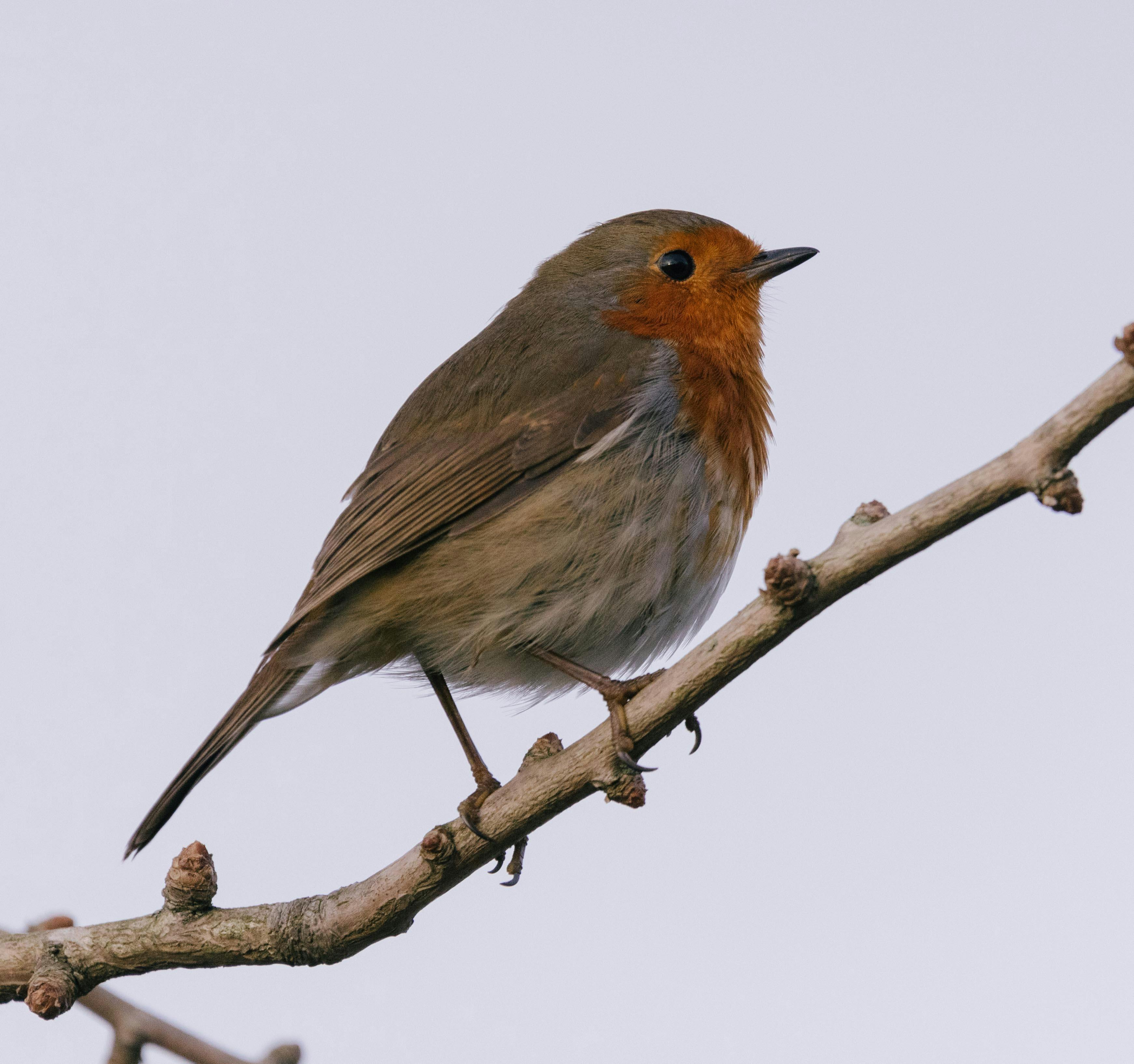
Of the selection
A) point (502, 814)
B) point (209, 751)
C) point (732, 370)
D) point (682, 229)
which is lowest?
point (502, 814)

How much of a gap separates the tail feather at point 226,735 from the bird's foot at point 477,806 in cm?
67

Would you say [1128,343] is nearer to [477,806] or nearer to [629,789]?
[629,789]

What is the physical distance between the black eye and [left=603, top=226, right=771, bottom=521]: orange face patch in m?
0.01

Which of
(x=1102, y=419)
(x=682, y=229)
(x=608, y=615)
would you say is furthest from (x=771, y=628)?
(x=682, y=229)

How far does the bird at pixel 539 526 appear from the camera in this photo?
12.8ft

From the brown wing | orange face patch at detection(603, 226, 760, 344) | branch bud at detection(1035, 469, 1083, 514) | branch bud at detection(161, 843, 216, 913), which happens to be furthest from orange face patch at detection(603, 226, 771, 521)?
branch bud at detection(161, 843, 216, 913)

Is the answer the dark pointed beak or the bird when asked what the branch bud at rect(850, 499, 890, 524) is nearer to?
the bird

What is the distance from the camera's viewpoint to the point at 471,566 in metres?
3.95

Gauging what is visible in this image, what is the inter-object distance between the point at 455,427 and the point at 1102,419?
239cm

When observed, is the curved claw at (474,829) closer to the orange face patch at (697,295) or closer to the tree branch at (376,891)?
the tree branch at (376,891)

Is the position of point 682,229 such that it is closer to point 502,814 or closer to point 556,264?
point 556,264

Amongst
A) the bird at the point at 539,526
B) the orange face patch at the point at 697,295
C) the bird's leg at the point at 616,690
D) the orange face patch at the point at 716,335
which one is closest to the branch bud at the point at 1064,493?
the bird's leg at the point at 616,690

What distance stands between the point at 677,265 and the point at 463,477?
1251mm

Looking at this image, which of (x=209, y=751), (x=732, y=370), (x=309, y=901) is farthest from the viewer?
(x=732, y=370)
